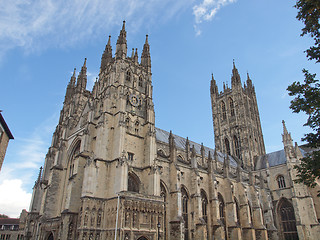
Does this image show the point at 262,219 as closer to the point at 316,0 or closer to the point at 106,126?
the point at 106,126

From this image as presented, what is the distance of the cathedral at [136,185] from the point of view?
26.9m

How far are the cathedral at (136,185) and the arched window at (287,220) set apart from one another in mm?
180

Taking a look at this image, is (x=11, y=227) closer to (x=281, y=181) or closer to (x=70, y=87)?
(x=70, y=87)

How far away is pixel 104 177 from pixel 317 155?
21.5 metres

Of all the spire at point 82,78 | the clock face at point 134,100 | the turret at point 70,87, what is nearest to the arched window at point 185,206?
the clock face at point 134,100

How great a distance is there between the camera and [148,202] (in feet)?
89.3

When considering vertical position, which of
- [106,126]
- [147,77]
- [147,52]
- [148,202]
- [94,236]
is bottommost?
[94,236]

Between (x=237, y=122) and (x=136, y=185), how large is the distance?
133 ft

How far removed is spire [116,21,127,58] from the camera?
1449 inches

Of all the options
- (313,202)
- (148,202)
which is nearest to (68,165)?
(148,202)

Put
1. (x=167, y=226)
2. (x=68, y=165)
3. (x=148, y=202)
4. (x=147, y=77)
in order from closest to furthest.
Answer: (x=148, y=202) < (x=167, y=226) < (x=68, y=165) < (x=147, y=77)

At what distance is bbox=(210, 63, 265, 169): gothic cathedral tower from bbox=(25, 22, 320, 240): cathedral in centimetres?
893

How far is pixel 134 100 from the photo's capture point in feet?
115

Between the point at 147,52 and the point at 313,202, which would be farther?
the point at 313,202
